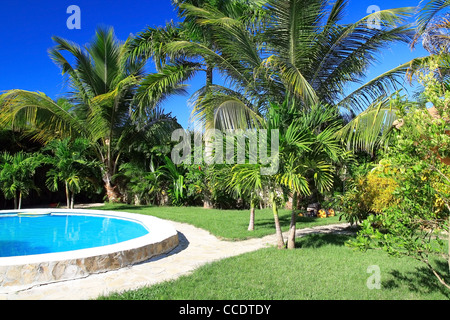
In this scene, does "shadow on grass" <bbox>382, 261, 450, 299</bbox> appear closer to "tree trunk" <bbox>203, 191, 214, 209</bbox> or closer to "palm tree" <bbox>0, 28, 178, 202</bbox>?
"tree trunk" <bbox>203, 191, 214, 209</bbox>

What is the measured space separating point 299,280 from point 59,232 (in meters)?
7.15

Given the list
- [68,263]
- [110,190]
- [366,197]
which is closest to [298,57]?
[366,197]

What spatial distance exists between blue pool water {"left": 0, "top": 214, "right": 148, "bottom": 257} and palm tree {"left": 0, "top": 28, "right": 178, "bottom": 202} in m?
4.28

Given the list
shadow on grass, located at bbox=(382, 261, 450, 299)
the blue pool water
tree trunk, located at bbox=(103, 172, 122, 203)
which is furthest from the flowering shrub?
tree trunk, located at bbox=(103, 172, 122, 203)

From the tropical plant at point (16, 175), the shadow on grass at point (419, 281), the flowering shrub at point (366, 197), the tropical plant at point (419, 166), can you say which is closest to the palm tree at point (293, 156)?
the shadow on grass at point (419, 281)

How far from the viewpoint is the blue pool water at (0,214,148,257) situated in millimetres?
7105

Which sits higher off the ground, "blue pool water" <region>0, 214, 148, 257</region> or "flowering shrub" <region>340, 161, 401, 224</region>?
"flowering shrub" <region>340, 161, 401, 224</region>

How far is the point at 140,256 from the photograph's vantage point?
525 centimetres

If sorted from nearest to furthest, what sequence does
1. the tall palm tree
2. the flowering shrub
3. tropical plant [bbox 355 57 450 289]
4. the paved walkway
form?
tropical plant [bbox 355 57 450 289] < the paved walkway < the flowering shrub < the tall palm tree

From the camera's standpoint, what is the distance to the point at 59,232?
29.1 feet

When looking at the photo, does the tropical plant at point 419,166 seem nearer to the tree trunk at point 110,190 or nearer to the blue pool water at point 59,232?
the blue pool water at point 59,232
